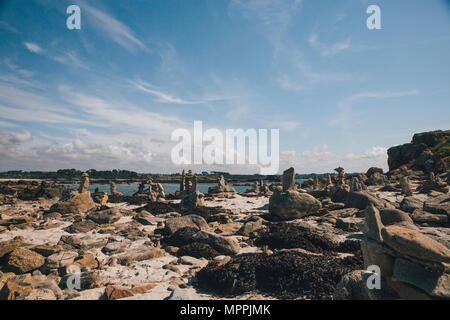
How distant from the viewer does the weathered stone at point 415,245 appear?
3725 mm

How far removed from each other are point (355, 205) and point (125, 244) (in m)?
14.7

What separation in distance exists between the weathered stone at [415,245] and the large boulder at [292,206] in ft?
36.2

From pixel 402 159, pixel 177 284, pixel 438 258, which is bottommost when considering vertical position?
pixel 177 284

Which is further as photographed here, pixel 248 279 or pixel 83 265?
pixel 83 265

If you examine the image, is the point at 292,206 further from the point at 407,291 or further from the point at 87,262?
the point at 87,262

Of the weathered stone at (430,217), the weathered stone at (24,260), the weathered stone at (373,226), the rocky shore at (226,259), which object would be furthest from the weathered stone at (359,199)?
the weathered stone at (24,260)

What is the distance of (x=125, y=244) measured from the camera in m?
9.12

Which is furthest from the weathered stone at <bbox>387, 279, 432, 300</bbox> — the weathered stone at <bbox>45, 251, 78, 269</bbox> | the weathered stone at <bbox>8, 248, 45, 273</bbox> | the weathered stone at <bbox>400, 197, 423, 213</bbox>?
the weathered stone at <bbox>400, 197, 423, 213</bbox>

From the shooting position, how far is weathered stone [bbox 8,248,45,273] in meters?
6.39

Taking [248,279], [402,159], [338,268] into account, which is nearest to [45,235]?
[248,279]

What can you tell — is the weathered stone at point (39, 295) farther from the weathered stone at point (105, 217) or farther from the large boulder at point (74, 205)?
the large boulder at point (74, 205)
